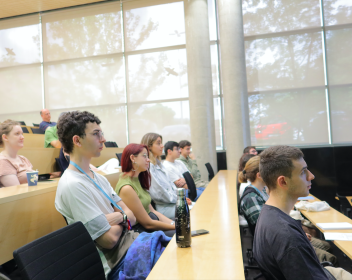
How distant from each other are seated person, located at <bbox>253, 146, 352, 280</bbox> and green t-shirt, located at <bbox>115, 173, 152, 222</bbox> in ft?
4.38

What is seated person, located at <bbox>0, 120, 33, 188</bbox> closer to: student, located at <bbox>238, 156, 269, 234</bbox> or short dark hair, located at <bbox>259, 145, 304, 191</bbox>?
student, located at <bbox>238, 156, 269, 234</bbox>

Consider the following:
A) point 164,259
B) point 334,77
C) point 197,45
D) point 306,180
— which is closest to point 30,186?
point 164,259

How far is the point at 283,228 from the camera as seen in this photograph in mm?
1273

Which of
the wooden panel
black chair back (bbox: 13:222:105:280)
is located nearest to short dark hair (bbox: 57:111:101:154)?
black chair back (bbox: 13:222:105:280)

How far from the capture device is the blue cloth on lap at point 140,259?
156cm

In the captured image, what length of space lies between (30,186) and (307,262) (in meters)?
1.99

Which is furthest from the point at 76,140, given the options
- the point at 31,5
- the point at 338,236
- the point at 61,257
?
the point at 31,5

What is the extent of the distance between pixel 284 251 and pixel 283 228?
0.10 metres

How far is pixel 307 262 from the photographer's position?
119cm

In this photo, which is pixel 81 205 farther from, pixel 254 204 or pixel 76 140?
pixel 254 204

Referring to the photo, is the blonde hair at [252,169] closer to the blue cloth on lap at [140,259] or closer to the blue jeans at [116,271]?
the blue cloth on lap at [140,259]

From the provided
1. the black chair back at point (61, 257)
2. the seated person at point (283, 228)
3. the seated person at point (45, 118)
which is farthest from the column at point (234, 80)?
the black chair back at point (61, 257)

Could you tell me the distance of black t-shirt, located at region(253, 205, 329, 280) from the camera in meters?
1.18

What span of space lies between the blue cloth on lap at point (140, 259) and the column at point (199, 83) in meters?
5.48
